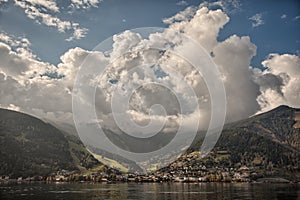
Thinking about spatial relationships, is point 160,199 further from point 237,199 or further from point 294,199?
point 294,199

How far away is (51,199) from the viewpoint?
109 m

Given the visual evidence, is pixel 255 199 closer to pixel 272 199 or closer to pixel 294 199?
pixel 272 199

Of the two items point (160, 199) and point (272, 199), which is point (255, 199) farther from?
point (160, 199)

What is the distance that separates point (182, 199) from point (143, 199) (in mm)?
12684

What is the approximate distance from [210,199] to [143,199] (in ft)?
70.7

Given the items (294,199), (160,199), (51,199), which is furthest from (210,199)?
(51,199)

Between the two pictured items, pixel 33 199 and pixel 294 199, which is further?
pixel 33 199

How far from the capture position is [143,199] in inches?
4215

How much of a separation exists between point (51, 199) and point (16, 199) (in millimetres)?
11045

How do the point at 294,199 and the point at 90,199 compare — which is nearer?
the point at 294,199

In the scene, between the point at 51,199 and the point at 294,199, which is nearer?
the point at 294,199

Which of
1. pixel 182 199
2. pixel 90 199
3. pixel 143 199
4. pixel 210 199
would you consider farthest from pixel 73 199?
pixel 210 199

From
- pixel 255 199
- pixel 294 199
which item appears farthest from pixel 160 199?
pixel 294 199

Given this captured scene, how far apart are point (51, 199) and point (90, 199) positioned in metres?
13.2
